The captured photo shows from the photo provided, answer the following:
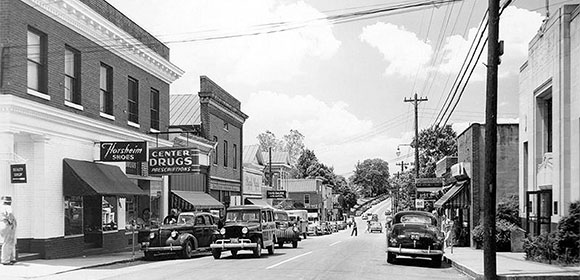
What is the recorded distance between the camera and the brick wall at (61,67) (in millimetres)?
18875

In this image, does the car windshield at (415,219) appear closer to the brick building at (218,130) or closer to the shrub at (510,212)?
the shrub at (510,212)

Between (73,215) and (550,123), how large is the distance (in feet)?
57.0

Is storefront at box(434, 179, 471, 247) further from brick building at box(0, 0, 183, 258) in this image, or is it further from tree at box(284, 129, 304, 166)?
tree at box(284, 129, 304, 166)

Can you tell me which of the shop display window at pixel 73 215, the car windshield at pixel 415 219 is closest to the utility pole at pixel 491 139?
the car windshield at pixel 415 219

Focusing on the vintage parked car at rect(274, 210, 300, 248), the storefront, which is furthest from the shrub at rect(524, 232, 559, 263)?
the vintage parked car at rect(274, 210, 300, 248)

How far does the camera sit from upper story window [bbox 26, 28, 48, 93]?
20.2m

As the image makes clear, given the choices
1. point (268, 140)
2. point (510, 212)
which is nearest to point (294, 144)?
point (268, 140)

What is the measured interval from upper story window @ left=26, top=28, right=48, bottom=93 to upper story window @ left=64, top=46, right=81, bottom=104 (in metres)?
1.63

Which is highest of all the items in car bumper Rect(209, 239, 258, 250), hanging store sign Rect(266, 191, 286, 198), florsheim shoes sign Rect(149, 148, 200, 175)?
florsheim shoes sign Rect(149, 148, 200, 175)

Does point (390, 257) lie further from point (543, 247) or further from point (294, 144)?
point (294, 144)

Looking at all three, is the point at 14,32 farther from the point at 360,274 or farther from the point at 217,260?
the point at 360,274

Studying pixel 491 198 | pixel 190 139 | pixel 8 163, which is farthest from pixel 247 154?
pixel 491 198

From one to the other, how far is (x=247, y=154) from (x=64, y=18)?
142 ft

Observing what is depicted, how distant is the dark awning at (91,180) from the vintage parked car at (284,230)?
6.79 metres
